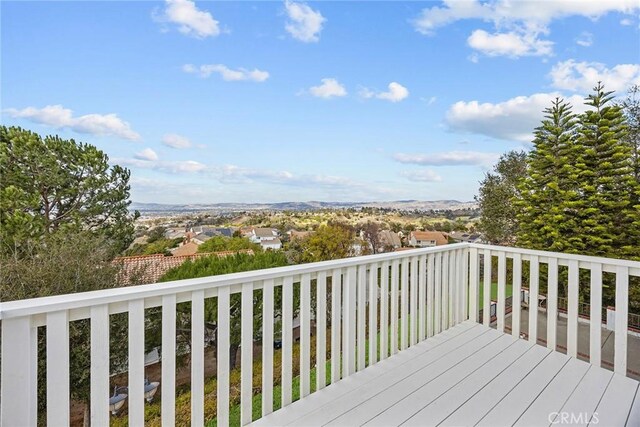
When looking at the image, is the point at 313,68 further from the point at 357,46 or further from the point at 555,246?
the point at 555,246

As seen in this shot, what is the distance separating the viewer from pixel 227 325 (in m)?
1.54

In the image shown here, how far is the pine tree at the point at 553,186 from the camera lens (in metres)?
7.96

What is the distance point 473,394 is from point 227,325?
139 cm

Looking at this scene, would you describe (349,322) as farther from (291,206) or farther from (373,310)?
(291,206)

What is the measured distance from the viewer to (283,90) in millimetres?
7539

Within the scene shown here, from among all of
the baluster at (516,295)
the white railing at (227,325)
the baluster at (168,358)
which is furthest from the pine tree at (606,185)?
the baluster at (168,358)

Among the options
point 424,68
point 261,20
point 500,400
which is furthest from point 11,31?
point 500,400

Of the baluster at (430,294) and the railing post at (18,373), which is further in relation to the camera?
the baluster at (430,294)

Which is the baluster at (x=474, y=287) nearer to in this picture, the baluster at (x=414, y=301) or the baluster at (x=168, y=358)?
the baluster at (x=414, y=301)

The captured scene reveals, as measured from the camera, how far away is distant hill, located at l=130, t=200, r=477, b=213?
7242 millimetres

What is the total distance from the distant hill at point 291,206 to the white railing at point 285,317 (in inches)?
179

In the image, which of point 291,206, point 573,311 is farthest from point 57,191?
point 573,311

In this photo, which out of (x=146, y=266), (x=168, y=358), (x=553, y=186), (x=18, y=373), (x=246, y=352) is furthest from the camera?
(x=553, y=186)

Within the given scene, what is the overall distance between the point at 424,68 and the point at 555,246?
547 centimetres
